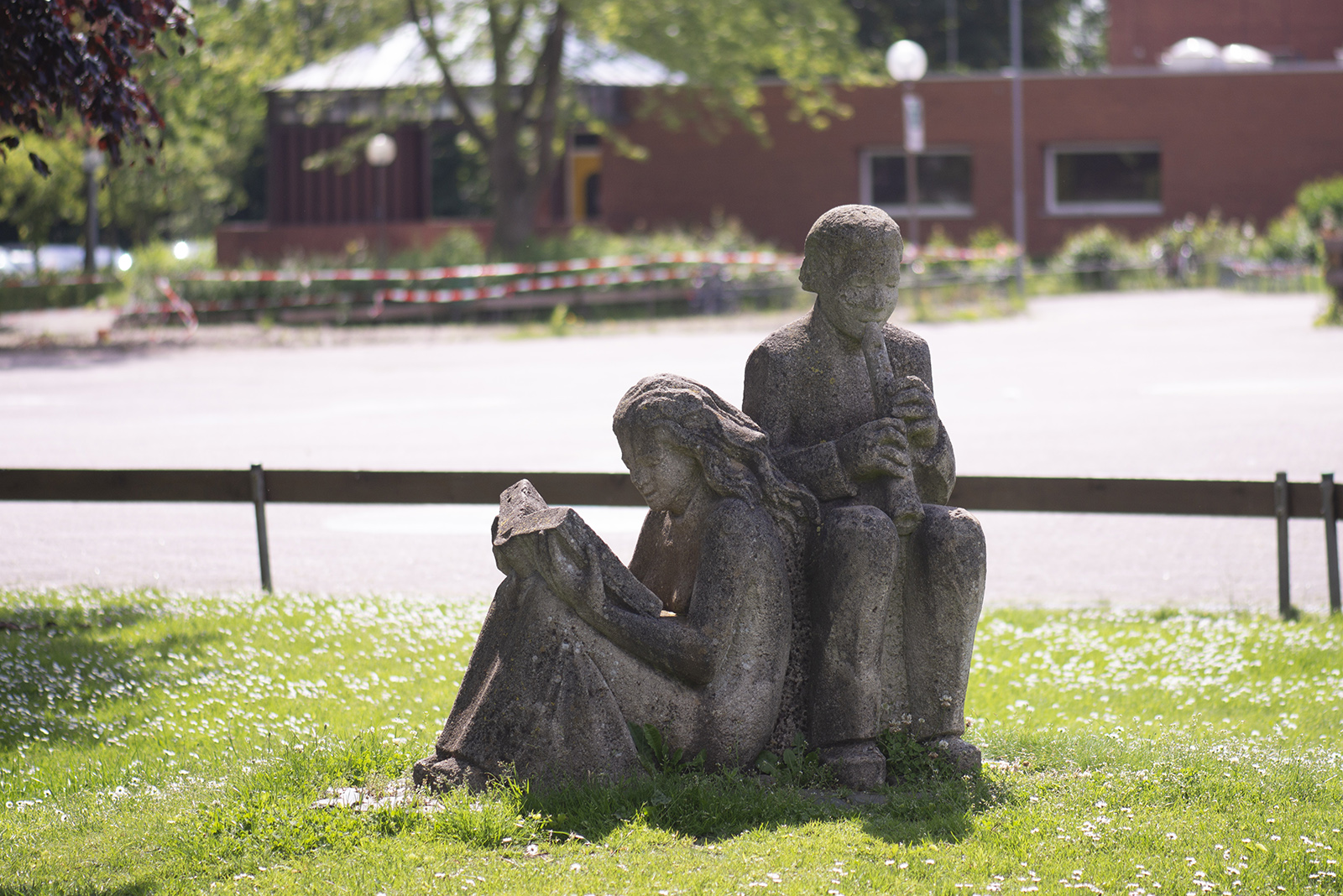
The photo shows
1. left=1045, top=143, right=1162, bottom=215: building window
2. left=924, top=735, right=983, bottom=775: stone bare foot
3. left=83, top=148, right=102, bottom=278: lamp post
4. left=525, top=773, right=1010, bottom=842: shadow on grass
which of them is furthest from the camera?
left=1045, top=143, right=1162, bottom=215: building window

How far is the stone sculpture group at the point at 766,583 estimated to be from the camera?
A: 4.62 m

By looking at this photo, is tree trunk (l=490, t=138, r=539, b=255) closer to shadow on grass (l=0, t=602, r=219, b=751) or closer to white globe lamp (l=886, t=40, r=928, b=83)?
white globe lamp (l=886, t=40, r=928, b=83)

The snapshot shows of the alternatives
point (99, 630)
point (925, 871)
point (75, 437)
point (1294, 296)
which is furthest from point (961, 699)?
point (1294, 296)

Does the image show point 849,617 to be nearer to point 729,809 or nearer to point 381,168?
point 729,809

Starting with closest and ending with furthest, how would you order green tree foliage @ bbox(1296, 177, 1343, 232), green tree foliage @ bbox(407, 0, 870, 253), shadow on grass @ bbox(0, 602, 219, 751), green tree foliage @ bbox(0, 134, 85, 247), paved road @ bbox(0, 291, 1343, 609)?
shadow on grass @ bbox(0, 602, 219, 751) → paved road @ bbox(0, 291, 1343, 609) → green tree foliage @ bbox(407, 0, 870, 253) → green tree foliage @ bbox(1296, 177, 1343, 232) → green tree foliage @ bbox(0, 134, 85, 247)

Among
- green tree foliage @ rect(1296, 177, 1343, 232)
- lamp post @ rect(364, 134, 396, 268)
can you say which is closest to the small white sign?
lamp post @ rect(364, 134, 396, 268)

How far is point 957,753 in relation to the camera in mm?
4922

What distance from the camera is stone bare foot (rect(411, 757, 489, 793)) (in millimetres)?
4680

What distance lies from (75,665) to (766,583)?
4072mm

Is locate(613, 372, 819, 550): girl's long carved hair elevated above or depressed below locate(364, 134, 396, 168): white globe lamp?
below

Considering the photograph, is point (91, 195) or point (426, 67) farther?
point (91, 195)

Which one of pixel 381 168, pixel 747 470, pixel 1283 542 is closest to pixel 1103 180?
pixel 381 168

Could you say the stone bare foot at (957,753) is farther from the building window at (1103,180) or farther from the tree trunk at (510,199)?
the building window at (1103,180)

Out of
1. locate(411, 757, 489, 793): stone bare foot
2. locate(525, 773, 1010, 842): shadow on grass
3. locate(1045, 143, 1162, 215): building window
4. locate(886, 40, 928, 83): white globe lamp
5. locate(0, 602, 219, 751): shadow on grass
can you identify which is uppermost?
locate(886, 40, 928, 83): white globe lamp
